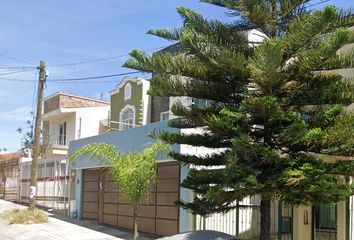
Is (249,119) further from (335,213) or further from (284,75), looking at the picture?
(335,213)

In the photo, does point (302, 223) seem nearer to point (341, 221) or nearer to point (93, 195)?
point (341, 221)

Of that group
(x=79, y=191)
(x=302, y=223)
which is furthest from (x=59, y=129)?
(x=302, y=223)

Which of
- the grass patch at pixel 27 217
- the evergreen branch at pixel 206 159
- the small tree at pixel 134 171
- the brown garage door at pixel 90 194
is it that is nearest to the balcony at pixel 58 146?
the brown garage door at pixel 90 194

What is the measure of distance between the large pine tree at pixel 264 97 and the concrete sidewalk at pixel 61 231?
10444 millimetres

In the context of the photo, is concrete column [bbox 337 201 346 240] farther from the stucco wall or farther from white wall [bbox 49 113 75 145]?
white wall [bbox 49 113 75 145]

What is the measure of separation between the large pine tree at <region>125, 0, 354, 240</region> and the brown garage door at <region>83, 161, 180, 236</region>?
703 centimetres

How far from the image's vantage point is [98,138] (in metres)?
23.3

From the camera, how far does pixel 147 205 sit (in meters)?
20.0

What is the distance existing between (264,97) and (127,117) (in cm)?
2101

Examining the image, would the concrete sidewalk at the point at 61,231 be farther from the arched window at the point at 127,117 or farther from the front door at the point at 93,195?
the arched window at the point at 127,117

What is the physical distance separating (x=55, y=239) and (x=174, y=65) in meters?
11.5

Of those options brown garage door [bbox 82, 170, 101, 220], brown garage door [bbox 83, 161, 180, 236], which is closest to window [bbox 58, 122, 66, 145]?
brown garage door [bbox 82, 170, 101, 220]

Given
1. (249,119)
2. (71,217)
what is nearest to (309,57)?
(249,119)

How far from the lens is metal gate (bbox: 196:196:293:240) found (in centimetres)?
1487
